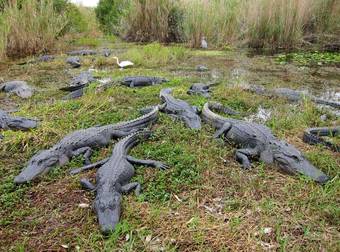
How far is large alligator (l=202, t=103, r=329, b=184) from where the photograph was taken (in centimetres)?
357

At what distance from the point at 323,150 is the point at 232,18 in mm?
8030

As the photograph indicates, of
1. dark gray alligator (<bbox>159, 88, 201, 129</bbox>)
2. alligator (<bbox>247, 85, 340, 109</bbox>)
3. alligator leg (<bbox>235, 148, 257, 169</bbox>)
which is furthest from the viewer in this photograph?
alligator (<bbox>247, 85, 340, 109</bbox>)

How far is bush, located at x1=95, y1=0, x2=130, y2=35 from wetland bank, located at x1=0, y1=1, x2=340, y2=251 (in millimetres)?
8014

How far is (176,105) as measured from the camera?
5.28 metres

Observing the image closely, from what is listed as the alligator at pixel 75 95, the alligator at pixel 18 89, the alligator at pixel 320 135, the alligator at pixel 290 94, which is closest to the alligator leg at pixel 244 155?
the alligator at pixel 320 135

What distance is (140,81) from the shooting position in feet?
22.9

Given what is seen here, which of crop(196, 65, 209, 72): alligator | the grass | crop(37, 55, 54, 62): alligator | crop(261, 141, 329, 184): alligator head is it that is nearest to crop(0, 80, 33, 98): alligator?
the grass

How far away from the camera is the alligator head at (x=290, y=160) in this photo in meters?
3.45

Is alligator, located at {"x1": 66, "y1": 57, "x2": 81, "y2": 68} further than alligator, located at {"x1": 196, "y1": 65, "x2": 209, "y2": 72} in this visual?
Yes

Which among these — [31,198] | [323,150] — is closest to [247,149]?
[323,150]

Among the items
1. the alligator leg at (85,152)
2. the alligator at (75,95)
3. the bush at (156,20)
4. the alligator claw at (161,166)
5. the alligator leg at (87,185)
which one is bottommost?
the alligator leg at (87,185)

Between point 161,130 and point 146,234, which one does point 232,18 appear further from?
point 146,234

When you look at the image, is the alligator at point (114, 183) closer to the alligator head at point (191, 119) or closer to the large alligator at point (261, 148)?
the alligator head at point (191, 119)

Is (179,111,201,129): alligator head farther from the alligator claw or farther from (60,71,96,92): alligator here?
(60,71,96,92): alligator
